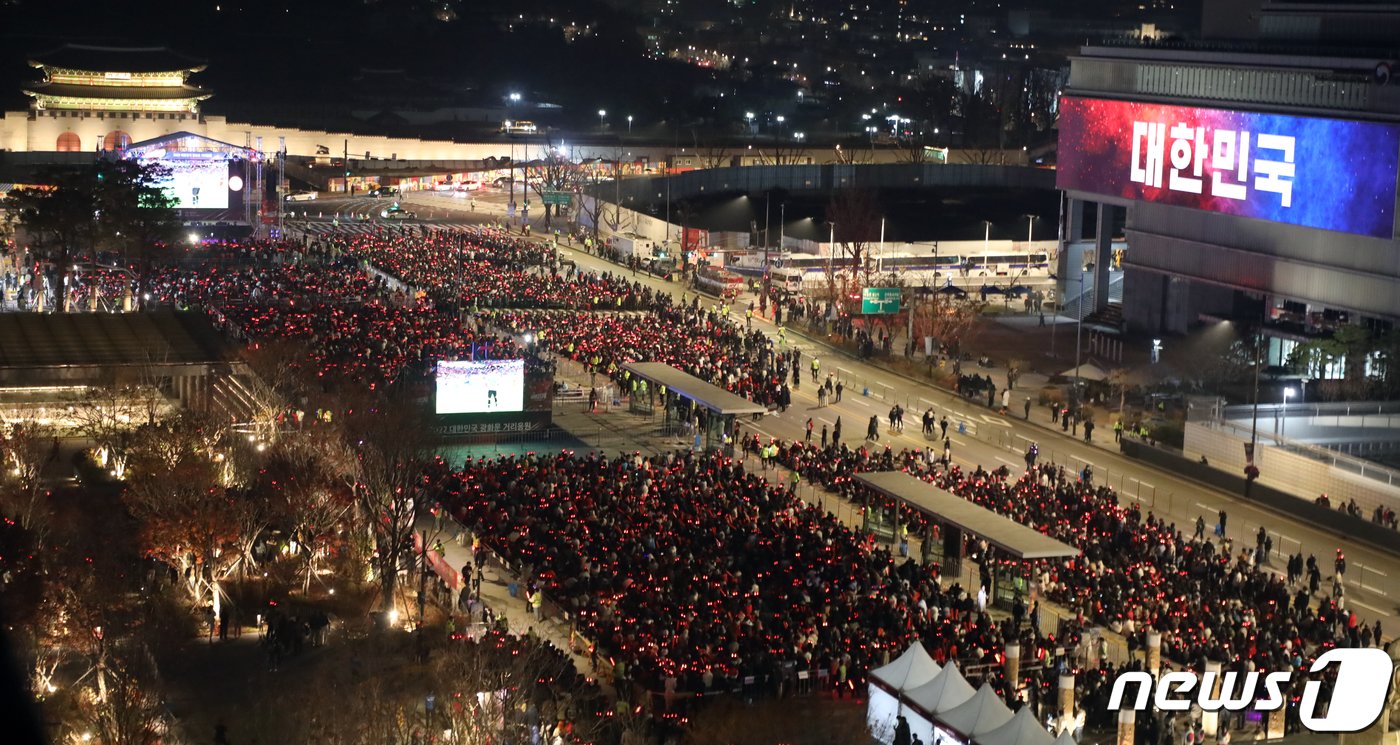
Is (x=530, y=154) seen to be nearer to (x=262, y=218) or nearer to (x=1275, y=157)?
(x=262, y=218)

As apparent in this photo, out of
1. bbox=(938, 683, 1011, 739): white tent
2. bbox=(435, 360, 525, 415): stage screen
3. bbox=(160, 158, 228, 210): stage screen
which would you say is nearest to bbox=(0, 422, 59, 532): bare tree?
bbox=(435, 360, 525, 415): stage screen

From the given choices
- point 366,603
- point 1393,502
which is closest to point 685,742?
point 366,603

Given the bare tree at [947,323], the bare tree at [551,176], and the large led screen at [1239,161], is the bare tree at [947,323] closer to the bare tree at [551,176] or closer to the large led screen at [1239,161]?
the large led screen at [1239,161]

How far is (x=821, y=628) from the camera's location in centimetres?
2588

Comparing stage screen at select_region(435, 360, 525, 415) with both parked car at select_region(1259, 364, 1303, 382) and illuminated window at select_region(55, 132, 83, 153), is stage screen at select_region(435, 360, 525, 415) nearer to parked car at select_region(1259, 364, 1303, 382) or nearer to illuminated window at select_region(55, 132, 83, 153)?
parked car at select_region(1259, 364, 1303, 382)

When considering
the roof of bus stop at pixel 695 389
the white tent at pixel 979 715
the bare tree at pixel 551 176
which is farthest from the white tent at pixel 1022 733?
the bare tree at pixel 551 176

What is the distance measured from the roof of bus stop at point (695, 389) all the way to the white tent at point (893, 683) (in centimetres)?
1649

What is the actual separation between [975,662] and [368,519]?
10.7 meters

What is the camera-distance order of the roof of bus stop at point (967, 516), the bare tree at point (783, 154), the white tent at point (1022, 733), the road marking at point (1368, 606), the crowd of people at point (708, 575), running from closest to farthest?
the white tent at point (1022, 733) < the crowd of people at point (708, 575) < the roof of bus stop at point (967, 516) < the road marking at point (1368, 606) < the bare tree at point (783, 154)

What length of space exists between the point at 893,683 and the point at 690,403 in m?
20.3

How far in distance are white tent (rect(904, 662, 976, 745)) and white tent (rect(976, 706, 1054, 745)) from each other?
1.07 meters

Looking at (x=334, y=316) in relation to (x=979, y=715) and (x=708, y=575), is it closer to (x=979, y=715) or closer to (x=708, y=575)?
(x=708, y=575)

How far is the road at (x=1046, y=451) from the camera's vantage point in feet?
112

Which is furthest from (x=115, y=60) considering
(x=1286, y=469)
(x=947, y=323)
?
(x=1286, y=469)
